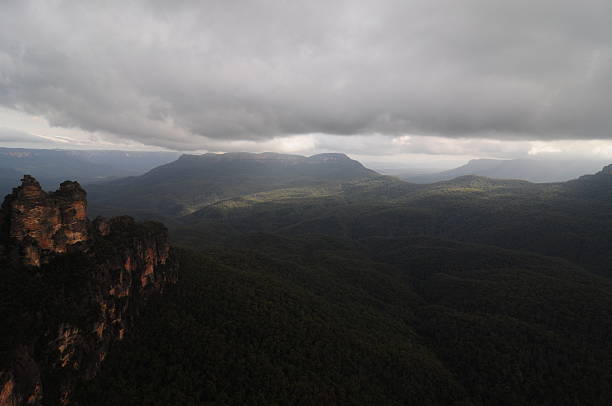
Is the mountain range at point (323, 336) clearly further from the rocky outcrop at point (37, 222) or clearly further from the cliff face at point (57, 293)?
the rocky outcrop at point (37, 222)

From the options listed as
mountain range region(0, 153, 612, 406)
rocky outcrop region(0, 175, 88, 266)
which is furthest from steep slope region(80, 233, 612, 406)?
rocky outcrop region(0, 175, 88, 266)

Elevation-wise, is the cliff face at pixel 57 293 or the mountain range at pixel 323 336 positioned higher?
the cliff face at pixel 57 293

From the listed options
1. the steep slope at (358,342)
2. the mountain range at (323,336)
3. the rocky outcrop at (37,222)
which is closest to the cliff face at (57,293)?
the rocky outcrop at (37,222)

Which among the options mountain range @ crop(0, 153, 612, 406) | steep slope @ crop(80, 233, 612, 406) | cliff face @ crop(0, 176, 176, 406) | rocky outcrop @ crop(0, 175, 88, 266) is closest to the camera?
cliff face @ crop(0, 176, 176, 406)

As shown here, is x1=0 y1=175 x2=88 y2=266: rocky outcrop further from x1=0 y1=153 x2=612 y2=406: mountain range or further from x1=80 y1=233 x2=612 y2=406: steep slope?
x1=80 y1=233 x2=612 y2=406: steep slope

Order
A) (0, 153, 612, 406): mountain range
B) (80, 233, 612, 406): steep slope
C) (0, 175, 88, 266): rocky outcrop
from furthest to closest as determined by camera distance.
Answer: (80, 233, 612, 406): steep slope < (0, 153, 612, 406): mountain range < (0, 175, 88, 266): rocky outcrop

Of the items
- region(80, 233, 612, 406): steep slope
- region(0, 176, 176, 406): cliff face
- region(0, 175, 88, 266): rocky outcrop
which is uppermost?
region(0, 175, 88, 266): rocky outcrop

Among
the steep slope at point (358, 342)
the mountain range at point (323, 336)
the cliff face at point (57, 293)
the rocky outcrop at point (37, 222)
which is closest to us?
the cliff face at point (57, 293)

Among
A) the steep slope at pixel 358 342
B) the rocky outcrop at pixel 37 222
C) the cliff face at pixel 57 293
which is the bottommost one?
the steep slope at pixel 358 342
